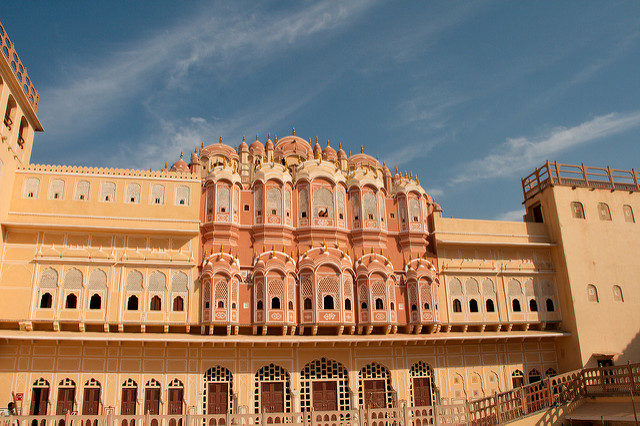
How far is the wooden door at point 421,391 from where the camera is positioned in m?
25.6

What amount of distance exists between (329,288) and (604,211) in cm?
1589

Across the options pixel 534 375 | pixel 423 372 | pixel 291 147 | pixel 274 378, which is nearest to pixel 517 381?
pixel 534 375

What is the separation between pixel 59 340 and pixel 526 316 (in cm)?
2129

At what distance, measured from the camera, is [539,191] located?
101ft

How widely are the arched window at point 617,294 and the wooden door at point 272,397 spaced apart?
17.3 meters

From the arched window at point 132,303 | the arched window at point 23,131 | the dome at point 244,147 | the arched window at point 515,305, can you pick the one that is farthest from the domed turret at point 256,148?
the arched window at point 515,305

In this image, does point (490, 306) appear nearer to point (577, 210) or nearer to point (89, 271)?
point (577, 210)

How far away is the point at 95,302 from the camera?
2344 centimetres

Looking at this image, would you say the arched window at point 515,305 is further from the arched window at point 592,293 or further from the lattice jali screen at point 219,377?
the lattice jali screen at point 219,377

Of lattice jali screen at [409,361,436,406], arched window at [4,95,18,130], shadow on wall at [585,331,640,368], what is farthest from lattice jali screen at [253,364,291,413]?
arched window at [4,95,18,130]

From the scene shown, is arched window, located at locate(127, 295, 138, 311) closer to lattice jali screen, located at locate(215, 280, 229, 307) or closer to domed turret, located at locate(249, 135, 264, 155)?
lattice jali screen, located at locate(215, 280, 229, 307)

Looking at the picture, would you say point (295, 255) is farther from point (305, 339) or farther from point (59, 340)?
point (59, 340)

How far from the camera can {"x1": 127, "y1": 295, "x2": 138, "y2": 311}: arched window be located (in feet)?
77.6

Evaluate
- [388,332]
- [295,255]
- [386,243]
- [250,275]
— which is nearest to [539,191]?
[386,243]
